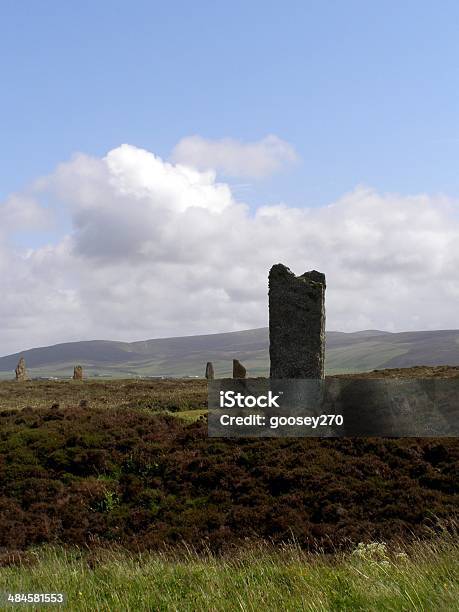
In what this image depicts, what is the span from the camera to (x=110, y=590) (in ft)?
31.9

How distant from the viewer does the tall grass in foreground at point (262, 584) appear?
24.6 ft

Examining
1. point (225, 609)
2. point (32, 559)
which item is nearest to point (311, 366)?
point (32, 559)

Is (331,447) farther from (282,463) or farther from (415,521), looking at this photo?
(415,521)

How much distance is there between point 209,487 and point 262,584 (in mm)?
10065

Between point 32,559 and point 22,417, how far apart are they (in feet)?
49.8

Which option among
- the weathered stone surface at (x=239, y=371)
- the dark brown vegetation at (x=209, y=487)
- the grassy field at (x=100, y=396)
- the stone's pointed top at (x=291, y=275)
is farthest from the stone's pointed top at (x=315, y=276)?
the weathered stone surface at (x=239, y=371)

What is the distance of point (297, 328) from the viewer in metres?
23.2

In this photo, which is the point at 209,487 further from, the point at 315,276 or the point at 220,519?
the point at 315,276

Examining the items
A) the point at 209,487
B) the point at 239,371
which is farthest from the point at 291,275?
the point at 239,371

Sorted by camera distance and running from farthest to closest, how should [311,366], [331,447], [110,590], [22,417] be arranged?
[22,417], [311,366], [331,447], [110,590]

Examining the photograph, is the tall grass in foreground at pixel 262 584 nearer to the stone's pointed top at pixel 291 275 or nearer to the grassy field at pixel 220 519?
the grassy field at pixel 220 519

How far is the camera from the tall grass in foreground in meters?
7.48

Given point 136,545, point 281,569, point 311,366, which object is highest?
point 311,366

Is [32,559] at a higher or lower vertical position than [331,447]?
lower
